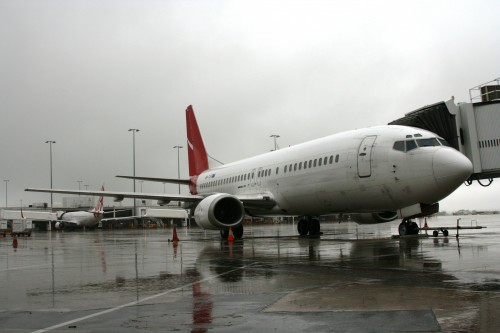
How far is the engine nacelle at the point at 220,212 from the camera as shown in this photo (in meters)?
19.3

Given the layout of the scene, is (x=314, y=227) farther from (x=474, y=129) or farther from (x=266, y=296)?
(x=266, y=296)

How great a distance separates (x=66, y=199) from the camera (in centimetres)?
11088

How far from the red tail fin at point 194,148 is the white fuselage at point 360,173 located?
9.69 meters

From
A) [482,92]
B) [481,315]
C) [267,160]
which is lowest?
[481,315]

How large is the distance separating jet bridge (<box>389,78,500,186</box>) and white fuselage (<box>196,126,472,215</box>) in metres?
3.84

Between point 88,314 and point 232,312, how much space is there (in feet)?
5.45

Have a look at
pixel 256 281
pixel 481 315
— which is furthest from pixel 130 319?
pixel 481 315

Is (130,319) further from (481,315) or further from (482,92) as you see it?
(482,92)

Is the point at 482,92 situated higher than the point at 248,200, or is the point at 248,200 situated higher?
the point at 482,92

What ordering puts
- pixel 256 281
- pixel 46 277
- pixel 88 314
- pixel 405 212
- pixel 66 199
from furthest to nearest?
1. pixel 66 199
2. pixel 405 212
3. pixel 46 277
4. pixel 256 281
5. pixel 88 314

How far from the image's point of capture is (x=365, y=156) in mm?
16078

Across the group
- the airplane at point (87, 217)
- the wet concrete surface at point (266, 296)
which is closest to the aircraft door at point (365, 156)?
the wet concrete surface at point (266, 296)

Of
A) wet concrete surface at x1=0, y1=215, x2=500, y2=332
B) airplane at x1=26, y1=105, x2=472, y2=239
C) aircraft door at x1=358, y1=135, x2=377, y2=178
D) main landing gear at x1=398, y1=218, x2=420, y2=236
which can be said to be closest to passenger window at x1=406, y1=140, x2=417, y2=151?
airplane at x1=26, y1=105, x2=472, y2=239

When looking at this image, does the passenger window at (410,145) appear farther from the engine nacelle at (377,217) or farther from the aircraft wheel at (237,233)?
the aircraft wheel at (237,233)
